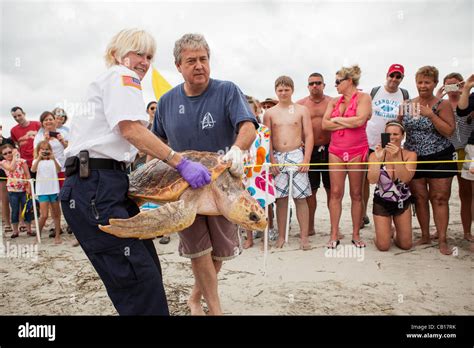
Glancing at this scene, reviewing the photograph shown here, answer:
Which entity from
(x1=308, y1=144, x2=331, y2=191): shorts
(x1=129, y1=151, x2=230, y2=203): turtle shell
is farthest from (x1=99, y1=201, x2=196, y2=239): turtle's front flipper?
(x1=308, y1=144, x2=331, y2=191): shorts

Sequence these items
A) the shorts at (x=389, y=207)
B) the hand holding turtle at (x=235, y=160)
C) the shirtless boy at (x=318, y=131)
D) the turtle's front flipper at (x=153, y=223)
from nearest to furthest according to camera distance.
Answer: the turtle's front flipper at (x=153, y=223), the hand holding turtle at (x=235, y=160), the shorts at (x=389, y=207), the shirtless boy at (x=318, y=131)

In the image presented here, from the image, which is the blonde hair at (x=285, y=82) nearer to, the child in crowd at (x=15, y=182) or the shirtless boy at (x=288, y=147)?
the shirtless boy at (x=288, y=147)

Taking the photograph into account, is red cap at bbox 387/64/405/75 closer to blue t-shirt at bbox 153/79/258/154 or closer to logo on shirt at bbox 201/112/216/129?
blue t-shirt at bbox 153/79/258/154

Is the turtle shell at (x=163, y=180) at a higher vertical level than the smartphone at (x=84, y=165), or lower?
lower

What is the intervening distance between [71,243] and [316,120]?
159 inches

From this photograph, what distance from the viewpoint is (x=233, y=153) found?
1886 millimetres

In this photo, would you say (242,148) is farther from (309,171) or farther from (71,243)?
(71,243)

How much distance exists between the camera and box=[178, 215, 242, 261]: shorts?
7.35ft

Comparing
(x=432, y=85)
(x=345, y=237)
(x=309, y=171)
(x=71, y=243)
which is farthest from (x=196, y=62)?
(x=71, y=243)

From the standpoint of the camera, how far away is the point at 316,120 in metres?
4.66

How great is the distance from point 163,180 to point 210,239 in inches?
28.5

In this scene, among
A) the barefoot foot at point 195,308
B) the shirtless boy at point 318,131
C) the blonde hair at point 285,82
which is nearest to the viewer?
the barefoot foot at point 195,308

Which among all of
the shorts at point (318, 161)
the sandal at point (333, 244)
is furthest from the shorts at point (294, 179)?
the sandal at point (333, 244)

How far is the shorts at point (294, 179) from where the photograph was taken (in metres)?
4.25
